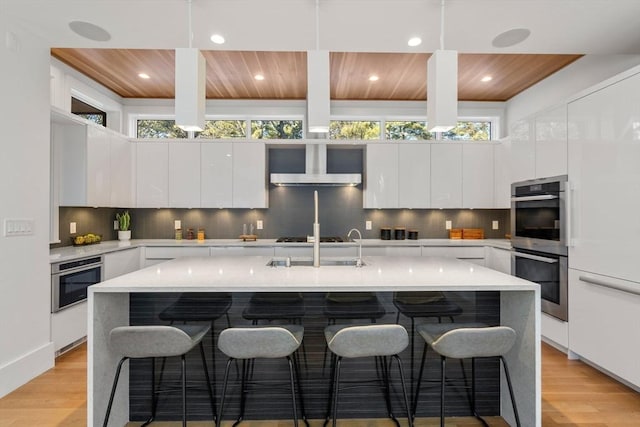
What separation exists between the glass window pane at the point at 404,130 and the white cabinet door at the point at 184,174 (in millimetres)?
2673

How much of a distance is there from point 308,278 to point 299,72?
286 centimetres

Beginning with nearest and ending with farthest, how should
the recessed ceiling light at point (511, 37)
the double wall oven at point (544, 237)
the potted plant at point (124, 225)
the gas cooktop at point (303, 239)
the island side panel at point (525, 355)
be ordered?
1. the island side panel at point (525, 355)
2. the recessed ceiling light at point (511, 37)
3. the double wall oven at point (544, 237)
4. the gas cooktop at point (303, 239)
5. the potted plant at point (124, 225)

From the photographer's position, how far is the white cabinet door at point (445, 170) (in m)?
4.69

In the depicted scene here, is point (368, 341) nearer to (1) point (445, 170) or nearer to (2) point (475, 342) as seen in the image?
(2) point (475, 342)

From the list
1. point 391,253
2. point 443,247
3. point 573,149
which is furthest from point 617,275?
point 391,253

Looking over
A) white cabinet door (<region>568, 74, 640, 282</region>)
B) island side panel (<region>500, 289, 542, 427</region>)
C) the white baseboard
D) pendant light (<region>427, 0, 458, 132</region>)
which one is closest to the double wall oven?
white cabinet door (<region>568, 74, 640, 282</region>)

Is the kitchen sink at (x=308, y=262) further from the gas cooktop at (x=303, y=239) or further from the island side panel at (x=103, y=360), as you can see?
the gas cooktop at (x=303, y=239)

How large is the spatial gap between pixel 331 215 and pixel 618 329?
10.7 feet

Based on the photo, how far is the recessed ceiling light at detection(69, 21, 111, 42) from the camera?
8.53 ft

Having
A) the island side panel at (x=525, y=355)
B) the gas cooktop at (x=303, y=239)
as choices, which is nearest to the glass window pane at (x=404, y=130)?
the gas cooktop at (x=303, y=239)

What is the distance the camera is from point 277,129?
506 cm

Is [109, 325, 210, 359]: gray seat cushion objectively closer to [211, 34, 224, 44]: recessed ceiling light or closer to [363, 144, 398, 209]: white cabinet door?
[211, 34, 224, 44]: recessed ceiling light

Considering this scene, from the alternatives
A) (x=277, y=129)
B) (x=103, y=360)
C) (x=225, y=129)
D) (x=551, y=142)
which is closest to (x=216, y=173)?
(x=225, y=129)

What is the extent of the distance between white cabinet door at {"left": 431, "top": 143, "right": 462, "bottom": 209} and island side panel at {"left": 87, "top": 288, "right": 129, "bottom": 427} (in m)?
3.83
